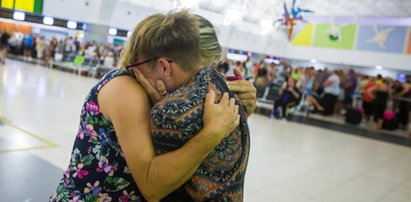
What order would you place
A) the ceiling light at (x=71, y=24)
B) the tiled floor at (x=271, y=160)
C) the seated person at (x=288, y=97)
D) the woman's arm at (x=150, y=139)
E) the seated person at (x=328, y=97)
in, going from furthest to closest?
the seated person at (x=328, y=97) → the seated person at (x=288, y=97) → the ceiling light at (x=71, y=24) → the tiled floor at (x=271, y=160) → the woman's arm at (x=150, y=139)

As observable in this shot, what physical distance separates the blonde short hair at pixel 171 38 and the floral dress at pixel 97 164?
137mm

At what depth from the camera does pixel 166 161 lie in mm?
1085

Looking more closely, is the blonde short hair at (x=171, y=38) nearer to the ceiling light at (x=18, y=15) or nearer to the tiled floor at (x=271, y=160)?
the ceiling light at (x=18, y=15)

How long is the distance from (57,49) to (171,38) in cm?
2138

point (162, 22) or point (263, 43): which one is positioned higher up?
point (263, 43)

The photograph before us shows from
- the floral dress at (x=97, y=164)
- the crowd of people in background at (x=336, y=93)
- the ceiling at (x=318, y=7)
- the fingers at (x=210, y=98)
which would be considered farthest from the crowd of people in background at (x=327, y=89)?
the fingers at (x=210, y=98)

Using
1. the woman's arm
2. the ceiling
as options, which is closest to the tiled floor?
the woman's arm

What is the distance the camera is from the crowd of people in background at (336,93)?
11688 mm

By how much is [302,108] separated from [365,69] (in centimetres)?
1166

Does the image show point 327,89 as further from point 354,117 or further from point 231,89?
point 231,89

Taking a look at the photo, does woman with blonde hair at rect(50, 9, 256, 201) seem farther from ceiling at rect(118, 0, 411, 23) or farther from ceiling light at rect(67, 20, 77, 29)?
ceiling at rect(118, 0, 411, 23)

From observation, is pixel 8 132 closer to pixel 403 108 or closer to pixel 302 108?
pixel 302 108

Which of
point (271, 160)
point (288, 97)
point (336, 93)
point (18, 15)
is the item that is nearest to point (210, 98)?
point (18, 15)

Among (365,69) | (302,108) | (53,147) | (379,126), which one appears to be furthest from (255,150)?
(365,69)
